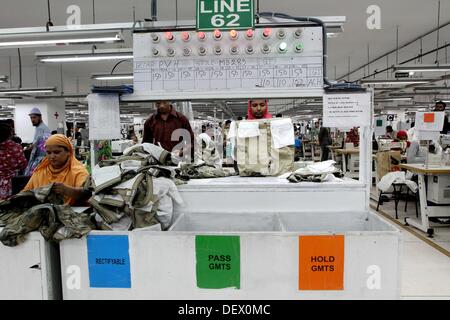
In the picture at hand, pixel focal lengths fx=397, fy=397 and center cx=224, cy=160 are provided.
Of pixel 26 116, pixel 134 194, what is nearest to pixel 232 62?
pixel 134 194

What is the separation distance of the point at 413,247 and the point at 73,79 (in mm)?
14360

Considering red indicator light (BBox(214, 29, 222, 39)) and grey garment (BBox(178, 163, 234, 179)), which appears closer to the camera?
red indicator light (BBox(214, 29, 222, 39))

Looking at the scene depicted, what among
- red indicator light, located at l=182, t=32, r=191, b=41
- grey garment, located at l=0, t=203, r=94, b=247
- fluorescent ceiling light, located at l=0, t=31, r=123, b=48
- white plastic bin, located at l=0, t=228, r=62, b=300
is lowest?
white plastic bin, located at l=0, t=228, r=62, b=300

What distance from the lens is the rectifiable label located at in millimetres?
1769

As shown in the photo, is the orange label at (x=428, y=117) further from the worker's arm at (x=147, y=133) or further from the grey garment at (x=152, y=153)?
the grey garment at (x=152, y=153)

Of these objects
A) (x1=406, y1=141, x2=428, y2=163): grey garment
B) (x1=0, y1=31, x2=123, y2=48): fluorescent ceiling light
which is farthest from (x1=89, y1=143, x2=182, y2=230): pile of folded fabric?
(x1=406, y1=141, x2=428, y2=163): grey garment

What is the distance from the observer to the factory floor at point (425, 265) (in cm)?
303

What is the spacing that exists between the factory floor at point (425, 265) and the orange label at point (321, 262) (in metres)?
0.77

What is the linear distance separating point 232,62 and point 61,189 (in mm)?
1153

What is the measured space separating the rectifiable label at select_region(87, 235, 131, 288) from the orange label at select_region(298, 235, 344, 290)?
775mm

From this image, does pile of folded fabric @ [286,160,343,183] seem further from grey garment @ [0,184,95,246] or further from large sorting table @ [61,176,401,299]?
grey garment @ [0,184,95,246]

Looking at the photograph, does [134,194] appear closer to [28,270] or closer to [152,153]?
[152,153]

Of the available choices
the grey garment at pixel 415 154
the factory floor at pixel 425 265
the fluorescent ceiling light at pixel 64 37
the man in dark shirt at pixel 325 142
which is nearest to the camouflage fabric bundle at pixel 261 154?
the factory floor at pixel 425 265
